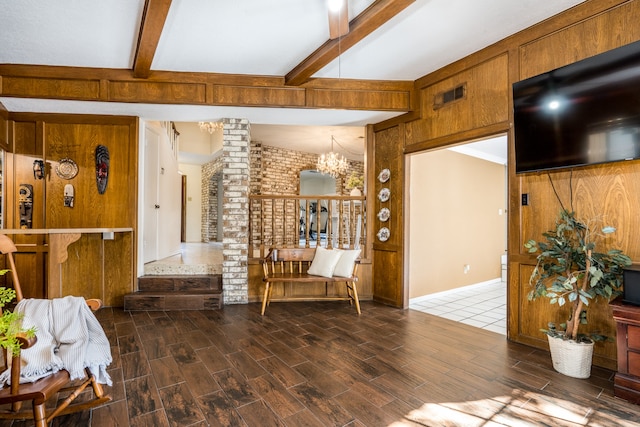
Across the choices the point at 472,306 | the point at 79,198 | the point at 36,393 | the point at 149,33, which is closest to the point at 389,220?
the point at 472,306

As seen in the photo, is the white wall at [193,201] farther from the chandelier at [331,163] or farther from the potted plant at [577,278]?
the potted plant at [577,278]

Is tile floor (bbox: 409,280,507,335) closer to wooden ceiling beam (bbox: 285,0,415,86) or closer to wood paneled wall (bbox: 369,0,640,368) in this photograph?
wood paneled wall (bbox: 369,0,640,368)

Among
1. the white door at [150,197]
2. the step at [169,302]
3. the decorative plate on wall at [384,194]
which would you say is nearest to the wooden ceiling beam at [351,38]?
the decorative plate on wall at [384,194]

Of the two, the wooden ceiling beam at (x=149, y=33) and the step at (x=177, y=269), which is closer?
the wooden ceiling beam at (x=149, y=33)

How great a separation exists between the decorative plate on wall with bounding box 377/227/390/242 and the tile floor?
100 cm

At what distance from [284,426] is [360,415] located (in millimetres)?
461

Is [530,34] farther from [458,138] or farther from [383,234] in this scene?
[383,234]

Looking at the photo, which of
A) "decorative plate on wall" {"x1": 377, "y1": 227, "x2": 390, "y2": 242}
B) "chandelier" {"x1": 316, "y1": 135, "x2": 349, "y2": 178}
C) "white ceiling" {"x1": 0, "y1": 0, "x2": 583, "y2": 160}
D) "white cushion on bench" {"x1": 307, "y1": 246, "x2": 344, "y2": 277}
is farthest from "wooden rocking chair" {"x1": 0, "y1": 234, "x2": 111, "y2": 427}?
"chandelier" {"x1": 316, "y1": 135, "x2": 349, "y2": 178}

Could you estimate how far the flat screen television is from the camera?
2229 mm

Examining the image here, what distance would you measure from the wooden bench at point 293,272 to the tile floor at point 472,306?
3.22ft

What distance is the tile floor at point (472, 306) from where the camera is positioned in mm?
3758

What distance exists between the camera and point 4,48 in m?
3.13

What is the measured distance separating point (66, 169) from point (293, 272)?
3.32 m

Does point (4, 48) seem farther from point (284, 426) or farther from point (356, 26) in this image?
point (284, 426)
